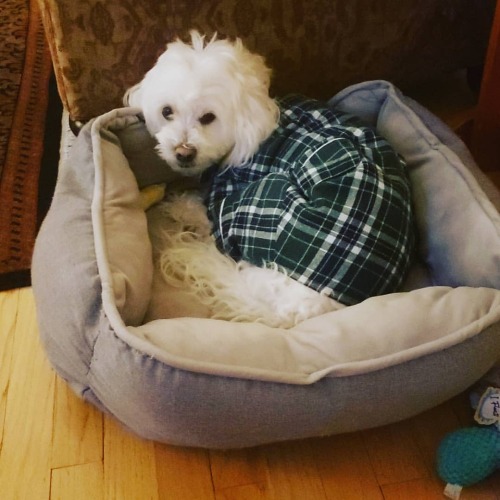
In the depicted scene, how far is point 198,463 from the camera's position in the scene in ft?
3.72

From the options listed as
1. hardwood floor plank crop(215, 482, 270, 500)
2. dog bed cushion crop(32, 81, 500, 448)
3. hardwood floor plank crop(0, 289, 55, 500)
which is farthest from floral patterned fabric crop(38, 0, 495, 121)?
hardwood floor plank crop(215, 482, 270, 500)

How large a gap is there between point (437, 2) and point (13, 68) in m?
1.47

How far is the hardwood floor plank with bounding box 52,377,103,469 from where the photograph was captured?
3.74ft

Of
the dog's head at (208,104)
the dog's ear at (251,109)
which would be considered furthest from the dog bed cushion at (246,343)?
the dog's ear at (251,109)

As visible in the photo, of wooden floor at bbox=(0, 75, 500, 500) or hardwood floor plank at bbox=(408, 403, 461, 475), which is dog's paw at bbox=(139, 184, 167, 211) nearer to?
wooden floor at bbox=(0, 75, 500, 500)

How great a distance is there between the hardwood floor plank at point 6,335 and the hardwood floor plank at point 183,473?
1.11ft

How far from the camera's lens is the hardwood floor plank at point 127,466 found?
1.09 m

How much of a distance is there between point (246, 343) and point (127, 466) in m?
0.36

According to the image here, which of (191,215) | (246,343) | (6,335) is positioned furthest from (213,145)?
(6,335)

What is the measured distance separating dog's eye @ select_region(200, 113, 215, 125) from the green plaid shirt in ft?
0.41

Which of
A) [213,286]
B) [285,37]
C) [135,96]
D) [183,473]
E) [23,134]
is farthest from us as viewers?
[23,134]

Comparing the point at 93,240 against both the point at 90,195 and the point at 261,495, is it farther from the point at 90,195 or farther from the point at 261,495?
the point at 261,495

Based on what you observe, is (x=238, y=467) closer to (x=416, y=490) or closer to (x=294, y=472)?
(x=294, y=472)

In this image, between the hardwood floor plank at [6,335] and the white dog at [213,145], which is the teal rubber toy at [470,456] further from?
the hardwood floor plank at [6,335]
